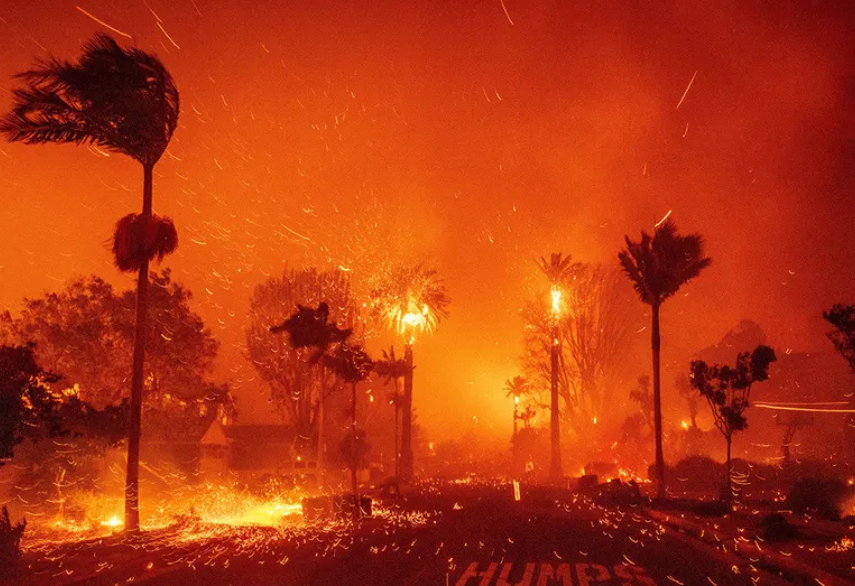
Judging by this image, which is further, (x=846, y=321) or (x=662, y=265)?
(x=662, y=265)

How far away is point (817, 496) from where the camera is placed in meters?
27.0

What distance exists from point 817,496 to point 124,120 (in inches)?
969

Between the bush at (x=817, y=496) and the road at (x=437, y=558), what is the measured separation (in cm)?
548

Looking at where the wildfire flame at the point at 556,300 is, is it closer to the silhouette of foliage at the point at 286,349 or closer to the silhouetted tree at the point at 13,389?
the silhouette of foliage at the point at 286,349

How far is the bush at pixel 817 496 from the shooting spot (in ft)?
86.5

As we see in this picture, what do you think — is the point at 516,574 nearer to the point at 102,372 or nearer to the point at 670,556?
the point at 670,556

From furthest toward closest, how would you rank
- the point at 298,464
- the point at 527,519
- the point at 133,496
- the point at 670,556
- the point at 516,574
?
the point at 298,464
the point at 527,519
the point at 133,496
the point at 670,556
the point at 516,574

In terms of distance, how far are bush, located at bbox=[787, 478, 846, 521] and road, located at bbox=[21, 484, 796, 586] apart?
5484 mm

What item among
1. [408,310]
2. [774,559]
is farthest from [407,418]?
[774,559]

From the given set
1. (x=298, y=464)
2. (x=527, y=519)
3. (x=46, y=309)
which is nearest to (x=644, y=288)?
(x=527, y=519)

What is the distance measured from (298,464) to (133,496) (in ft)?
122

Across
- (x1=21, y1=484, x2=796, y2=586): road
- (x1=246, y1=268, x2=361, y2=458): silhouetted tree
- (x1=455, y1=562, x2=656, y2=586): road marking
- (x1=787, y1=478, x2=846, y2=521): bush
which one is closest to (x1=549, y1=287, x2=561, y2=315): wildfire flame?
(x1=246, y1=268, x2=361, y2=458): silhouetted tree

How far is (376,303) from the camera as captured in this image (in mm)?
58750

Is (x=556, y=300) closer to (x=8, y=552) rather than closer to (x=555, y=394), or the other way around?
(x=555, y=394)
